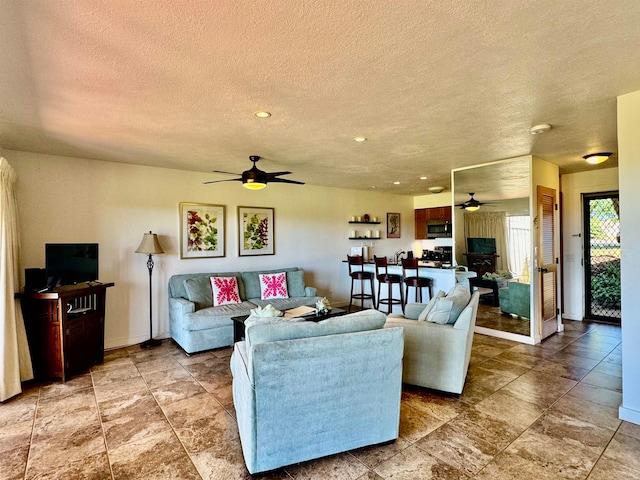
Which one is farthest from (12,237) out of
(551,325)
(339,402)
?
(551,325)

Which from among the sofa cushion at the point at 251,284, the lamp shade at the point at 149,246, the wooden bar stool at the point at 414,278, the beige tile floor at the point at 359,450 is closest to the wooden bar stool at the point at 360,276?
the wooden bar stool at the point at 414,278

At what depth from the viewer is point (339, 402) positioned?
2.10m

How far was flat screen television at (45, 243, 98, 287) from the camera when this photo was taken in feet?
11.7

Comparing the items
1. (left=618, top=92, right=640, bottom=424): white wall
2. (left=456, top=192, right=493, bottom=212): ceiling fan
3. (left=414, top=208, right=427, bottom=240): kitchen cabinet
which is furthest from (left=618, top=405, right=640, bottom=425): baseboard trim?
(left=414, top=208, right=427, bottom=240): kitchen cabinet

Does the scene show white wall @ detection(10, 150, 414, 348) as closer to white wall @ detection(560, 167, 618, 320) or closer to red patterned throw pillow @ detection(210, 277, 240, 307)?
red patterned throw pillow @ detection(210, 277, 240, 307)

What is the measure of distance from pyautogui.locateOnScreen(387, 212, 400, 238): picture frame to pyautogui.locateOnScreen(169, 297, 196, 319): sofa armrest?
4.99 m

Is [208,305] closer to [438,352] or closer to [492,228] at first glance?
[438,352]

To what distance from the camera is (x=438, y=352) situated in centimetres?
302

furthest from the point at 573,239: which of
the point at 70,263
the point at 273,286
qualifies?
the point at 70,263

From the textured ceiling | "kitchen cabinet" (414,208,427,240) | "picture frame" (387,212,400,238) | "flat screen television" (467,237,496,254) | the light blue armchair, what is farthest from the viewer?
"kitchen cabinet" (414,208,427,240)

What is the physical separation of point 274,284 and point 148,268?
1.84m

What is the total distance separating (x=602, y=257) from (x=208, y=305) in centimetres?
638

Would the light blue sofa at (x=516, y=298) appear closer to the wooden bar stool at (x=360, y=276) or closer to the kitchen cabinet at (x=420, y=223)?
the wooden bar stool at (x=360, y=276)

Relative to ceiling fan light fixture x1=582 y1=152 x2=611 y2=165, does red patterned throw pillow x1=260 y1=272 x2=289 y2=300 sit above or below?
below
